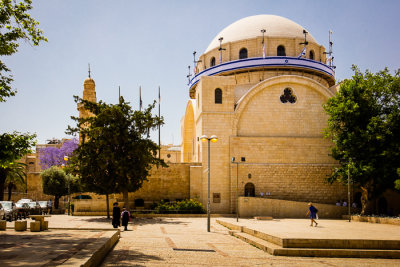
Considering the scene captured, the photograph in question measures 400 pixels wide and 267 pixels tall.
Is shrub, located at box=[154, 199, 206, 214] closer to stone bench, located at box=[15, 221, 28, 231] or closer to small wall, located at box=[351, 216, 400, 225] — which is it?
small wall, located at box=[351, 216, 400, 225]

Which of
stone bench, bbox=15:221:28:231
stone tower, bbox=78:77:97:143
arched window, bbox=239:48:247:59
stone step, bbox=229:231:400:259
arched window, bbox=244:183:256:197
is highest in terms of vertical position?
arched window, bbox=239:48:247:59

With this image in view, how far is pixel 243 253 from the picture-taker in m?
11.8

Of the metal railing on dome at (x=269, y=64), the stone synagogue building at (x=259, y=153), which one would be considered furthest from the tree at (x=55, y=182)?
the metal railing on dome at (x=269, y=64)

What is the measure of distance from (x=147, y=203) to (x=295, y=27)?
20439 mm

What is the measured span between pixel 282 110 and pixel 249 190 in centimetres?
673

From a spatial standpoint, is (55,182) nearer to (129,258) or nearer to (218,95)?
(218,95)

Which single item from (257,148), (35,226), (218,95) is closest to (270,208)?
(257,148)

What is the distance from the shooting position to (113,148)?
2442 centimetres

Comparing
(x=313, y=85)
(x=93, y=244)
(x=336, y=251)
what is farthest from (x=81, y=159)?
(x=313, y=85)

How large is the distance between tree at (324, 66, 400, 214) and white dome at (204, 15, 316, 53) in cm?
1007

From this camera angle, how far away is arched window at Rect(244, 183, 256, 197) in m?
30.4

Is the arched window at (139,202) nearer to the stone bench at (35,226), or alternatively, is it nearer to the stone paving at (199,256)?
the stone bench at (35,226)

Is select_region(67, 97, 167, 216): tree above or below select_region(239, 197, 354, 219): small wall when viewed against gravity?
above

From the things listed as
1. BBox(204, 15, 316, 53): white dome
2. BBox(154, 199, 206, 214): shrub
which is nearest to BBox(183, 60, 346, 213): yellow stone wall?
BBox(154, 199, 206, 214): shrub
